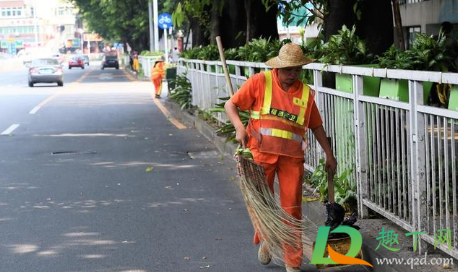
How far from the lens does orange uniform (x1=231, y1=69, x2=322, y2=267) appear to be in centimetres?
668

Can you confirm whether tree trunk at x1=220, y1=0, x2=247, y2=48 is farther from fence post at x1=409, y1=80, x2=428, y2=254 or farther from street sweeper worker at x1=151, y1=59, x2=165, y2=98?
fence post at x1=409, y1=80, x2=428, y2=254

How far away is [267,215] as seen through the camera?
6.63 meters

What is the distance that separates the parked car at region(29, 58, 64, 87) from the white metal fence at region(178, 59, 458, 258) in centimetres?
3756

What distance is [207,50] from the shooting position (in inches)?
786

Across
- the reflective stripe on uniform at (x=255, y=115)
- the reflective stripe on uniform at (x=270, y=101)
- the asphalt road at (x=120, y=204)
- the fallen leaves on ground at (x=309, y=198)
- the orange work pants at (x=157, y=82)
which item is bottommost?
the asphalt road at (x=120, y=204)

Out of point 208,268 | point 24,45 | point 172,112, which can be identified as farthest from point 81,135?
point 24,45

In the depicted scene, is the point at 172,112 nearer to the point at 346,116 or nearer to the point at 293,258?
the point at 346,116

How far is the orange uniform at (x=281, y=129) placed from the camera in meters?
6.68

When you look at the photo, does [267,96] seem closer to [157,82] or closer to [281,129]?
[281,129]

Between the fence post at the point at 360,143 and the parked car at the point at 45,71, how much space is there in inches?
1533

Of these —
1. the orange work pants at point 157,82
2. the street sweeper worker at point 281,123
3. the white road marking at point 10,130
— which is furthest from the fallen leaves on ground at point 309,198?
the orange work pants at point 157,82

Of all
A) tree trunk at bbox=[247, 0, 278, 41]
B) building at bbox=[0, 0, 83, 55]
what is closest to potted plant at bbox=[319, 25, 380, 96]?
tree trunk at bbox=[247, 0, 278, 41]

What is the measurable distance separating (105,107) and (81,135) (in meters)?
9.31

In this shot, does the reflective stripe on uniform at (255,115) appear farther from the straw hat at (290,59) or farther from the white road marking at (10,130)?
the white road marking at (10,130)
